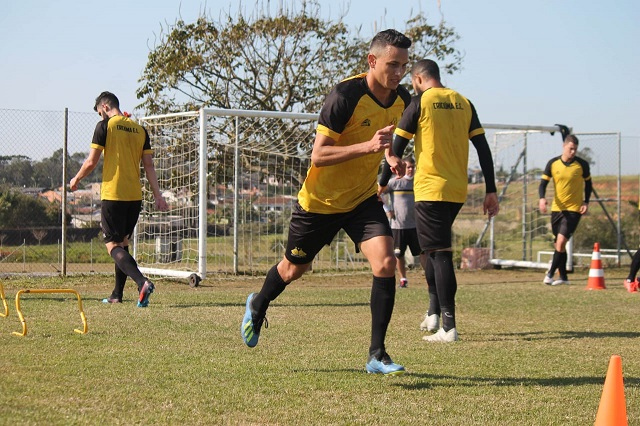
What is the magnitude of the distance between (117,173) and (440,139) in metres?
3.99

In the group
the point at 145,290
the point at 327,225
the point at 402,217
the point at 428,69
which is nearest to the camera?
the point at 327,225

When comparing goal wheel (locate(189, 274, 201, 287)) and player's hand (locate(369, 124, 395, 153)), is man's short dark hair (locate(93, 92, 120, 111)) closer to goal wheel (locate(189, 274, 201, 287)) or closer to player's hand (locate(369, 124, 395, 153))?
goal wheel (locate(189, 274, 201, 287))

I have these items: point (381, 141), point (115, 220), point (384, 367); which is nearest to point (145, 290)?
point (115, 220)

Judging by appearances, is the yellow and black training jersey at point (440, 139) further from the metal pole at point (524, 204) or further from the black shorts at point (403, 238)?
the metal pole at point (524, 204)

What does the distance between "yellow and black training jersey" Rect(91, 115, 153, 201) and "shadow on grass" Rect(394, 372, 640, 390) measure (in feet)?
16.8

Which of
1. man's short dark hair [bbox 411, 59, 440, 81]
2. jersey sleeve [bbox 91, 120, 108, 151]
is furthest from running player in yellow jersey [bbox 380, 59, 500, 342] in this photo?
jersey sleeve [bbox 91, 120, 108, 151]

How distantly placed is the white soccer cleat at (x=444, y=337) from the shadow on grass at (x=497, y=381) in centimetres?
166

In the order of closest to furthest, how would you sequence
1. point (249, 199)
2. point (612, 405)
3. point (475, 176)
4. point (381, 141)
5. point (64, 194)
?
1. point (612, 405)
2. point (381, 141)
3. point (64, 194)
4. point (249, 199)
5. point (475, 176)

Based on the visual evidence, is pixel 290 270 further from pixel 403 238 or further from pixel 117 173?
pixel 403 238

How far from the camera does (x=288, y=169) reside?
680 inches

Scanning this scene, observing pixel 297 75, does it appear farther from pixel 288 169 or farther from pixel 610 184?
pixel 610 184

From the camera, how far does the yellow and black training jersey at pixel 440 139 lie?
7621 millimetres

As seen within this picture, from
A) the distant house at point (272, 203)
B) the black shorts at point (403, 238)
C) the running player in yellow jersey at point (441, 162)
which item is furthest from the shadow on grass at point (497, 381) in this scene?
the distant house at point (272, 203)

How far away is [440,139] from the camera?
7.63 meters
